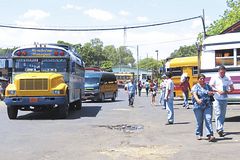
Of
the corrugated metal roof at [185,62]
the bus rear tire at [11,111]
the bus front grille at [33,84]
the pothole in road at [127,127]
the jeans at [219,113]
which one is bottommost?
the pothole in road at [127,127]

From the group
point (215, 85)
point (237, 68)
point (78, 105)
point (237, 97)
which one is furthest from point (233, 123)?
point (78, 105)

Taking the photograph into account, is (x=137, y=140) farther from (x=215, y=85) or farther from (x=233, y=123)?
(x=233, y=123)

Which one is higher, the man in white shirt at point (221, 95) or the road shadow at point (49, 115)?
the man in white shirt at point (221, 95)

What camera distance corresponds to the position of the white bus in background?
52.0ft

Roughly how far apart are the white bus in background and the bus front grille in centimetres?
598

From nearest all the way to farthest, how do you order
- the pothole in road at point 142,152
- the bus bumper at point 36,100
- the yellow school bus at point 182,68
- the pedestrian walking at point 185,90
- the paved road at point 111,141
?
1. the pothole in road at point 142,152
2. the paved road at point 111,141
3. the bus bumper at point 36,100
4. the pedestrian walking at point 185,90
5. the yellow school bus at point 182,68

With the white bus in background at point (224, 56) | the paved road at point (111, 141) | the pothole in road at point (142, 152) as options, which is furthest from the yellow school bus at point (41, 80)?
the pothole in road at point (142, 152)

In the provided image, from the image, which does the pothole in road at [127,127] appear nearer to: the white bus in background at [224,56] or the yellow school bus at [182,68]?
the white bus in background at [224,56]

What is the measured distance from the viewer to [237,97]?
15.6m

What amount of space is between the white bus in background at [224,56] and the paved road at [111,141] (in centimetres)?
152

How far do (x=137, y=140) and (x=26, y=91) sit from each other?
7211 mm

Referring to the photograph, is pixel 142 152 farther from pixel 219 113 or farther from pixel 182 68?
pixel 182 68

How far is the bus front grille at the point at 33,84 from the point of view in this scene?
17.9 metres

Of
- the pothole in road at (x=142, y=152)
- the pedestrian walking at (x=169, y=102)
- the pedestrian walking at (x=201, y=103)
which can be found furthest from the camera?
the pedestrian walking at (x=169, y=102)
